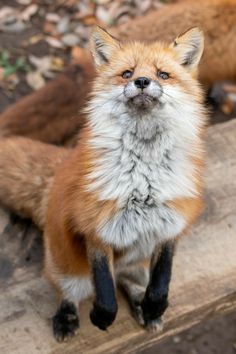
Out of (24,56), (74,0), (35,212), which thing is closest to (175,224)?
(35,212)

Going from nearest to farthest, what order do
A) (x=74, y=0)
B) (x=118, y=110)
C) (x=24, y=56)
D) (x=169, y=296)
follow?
(x=118, y=110) < (x=169, y=296) < (x=24, y=56) < (x=74, y=0)

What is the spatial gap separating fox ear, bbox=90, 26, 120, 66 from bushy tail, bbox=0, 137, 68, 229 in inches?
24.4

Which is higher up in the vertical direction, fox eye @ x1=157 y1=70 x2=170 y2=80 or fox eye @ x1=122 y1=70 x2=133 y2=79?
fox eye @ x1=157 y1=70 x2=170 y2=80

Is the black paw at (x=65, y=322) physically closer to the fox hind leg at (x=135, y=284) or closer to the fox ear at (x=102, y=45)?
the fox hind leg at (x=135, y=284)

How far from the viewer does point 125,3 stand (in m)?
5.86

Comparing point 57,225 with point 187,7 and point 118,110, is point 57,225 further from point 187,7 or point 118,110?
point 187,7

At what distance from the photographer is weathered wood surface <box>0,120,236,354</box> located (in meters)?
2.74

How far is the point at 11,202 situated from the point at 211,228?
37.7 inches

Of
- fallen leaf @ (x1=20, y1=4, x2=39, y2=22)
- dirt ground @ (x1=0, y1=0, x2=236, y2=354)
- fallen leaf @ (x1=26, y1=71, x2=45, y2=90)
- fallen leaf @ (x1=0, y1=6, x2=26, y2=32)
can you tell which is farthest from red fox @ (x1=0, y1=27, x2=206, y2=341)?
fallen leaf @ (x1=20, y1=4, x2=39, y2=22)

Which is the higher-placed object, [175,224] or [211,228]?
[175,224]

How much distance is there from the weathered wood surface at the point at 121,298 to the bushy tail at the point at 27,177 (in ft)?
0.44

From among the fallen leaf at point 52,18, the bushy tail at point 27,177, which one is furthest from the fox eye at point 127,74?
the fallen leaf at point 52,18

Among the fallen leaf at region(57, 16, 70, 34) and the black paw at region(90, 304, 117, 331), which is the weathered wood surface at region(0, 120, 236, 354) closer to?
the black paw at region(90, 304, 117, 331)

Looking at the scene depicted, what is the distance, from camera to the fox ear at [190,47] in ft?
8.37
